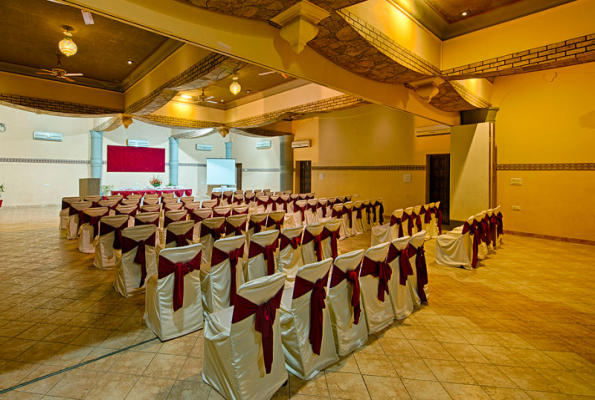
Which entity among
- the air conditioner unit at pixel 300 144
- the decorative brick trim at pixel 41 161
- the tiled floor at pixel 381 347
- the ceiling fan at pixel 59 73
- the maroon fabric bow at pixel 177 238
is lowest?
the tiled floor at pixel 381 347

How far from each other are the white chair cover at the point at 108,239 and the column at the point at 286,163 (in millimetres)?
9680

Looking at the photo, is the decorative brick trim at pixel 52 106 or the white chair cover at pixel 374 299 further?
the decorative brick trim at pixel 52 106

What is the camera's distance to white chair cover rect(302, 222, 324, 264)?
14.7ft

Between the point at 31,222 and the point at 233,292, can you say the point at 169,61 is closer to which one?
the point at 233,292

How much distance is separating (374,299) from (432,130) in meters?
8.03

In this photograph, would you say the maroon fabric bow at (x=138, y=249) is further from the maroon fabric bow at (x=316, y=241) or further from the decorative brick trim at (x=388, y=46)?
the decorative brick trim at (x=388, y=46)

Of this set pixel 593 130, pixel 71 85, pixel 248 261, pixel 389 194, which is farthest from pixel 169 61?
pixel 593 130

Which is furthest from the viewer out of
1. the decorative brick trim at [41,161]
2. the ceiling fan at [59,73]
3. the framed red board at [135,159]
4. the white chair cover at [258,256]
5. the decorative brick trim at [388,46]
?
the framed red board at [135,159]

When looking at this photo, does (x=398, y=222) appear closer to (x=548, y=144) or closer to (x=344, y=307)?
(x=344, y=307)

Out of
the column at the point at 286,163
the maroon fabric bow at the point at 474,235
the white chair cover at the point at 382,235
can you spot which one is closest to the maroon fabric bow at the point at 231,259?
the white chair cover at the point at 382,235

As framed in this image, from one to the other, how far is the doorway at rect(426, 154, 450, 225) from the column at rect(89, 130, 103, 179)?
13.9 m

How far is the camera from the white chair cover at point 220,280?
3209mm

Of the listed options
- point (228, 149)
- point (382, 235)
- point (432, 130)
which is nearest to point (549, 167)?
point (432, 130)

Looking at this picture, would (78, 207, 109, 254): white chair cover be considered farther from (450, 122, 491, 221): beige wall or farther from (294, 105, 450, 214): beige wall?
(294, 105, 450, 214): beige wall
